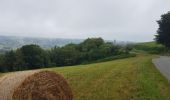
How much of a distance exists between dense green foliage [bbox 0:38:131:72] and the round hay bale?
6358 cm

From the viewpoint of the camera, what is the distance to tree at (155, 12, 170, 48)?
8121 centimetres

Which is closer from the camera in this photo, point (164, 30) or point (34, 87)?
point (34, 87)

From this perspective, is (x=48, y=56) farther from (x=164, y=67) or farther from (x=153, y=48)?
(x=164, y=67)

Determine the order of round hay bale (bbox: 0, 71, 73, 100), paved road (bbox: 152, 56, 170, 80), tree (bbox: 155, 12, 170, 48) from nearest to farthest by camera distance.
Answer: round hay bale (bbox: 0, 71, 73, 100)
paved road (bbox: 152, 56, 170, 80)
tree (bbox: 155, 12, 170, 48)

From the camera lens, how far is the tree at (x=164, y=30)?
8121 cm

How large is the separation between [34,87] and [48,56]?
74.9m

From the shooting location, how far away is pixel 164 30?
81.8 metres

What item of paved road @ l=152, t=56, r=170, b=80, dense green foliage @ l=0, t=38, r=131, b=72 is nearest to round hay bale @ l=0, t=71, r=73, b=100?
paved road @ l=152, t=56, r=170, b=80

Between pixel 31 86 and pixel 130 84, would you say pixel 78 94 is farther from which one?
pixel 31 86

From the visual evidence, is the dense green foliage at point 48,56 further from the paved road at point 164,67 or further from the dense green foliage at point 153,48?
the paved road at point 164,67

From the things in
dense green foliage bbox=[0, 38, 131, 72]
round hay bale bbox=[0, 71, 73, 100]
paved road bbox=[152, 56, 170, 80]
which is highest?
round hay bale bbox=[0, 71, 73, 100]

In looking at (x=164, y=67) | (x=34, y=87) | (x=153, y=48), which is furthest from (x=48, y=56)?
(x=34, y=87)

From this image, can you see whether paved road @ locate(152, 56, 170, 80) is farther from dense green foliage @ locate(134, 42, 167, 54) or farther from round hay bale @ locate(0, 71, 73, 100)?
dense green foliage @ locate(134, 42, 167, 54)

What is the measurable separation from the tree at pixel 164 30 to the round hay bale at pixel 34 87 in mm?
70393
